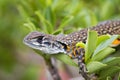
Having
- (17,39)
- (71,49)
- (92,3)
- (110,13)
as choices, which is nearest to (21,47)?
(17,39)

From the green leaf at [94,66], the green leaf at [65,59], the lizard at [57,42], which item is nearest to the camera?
the green leaf at [94,66]

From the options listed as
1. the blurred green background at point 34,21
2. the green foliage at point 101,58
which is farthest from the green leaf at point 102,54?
the blurred green background at point 34,21

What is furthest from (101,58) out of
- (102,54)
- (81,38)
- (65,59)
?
(81,38)

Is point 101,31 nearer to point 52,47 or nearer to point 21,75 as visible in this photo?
point 52,47

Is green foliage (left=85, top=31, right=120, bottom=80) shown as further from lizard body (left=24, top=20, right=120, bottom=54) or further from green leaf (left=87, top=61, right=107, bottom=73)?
lizard body (left=24, top=20, right=120, bottom=54)

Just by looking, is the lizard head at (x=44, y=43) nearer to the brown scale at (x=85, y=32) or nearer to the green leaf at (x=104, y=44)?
the brown scale at (x=85, y=32)

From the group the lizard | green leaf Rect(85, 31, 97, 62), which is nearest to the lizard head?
the lizard
